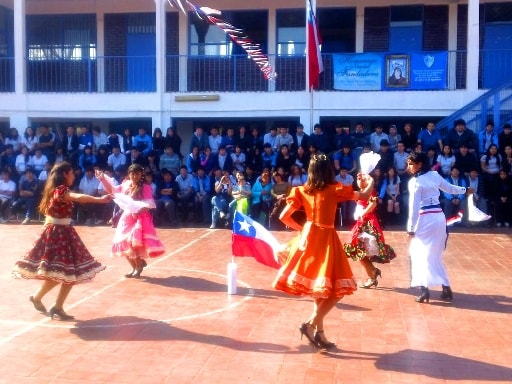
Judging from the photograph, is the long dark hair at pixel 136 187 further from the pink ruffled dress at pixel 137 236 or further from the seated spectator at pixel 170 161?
the seated spectator at pixel 170 161

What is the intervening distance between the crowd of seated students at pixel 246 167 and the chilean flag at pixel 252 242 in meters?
6.95

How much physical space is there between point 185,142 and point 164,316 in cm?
1554

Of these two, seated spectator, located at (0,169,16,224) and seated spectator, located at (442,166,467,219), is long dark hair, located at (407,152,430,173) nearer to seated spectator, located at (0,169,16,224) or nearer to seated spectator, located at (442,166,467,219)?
seated spectator, located at (442,166,467,219)

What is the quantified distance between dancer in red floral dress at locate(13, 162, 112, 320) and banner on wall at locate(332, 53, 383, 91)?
13764 mm

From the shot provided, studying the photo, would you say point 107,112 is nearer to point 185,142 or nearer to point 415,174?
point 185,142

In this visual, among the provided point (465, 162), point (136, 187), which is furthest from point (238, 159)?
point (136, 187)

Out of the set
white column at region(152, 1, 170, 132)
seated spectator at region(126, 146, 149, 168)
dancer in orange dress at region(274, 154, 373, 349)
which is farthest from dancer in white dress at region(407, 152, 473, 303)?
white column at region(152, 1, 170, 132)

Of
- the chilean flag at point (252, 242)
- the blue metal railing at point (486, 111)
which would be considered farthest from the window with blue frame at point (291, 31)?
the chilean flag at point (252, 242)

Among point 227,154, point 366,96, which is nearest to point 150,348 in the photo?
point 227,154

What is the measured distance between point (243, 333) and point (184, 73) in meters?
15.7

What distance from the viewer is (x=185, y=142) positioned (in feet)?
75.9

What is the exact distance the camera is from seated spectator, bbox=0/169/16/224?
18.2 m

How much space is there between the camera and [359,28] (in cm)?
2147

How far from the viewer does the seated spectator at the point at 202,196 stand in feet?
57.3
